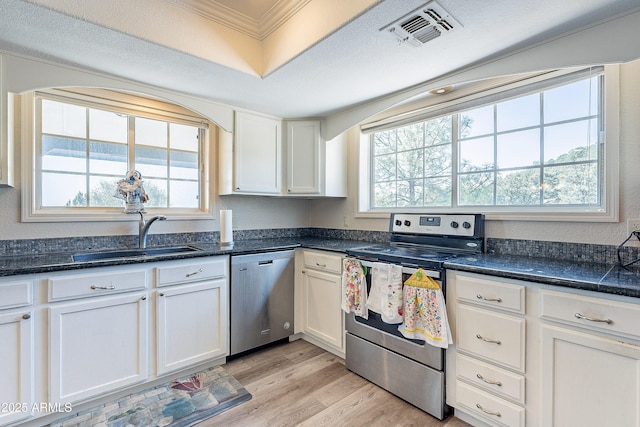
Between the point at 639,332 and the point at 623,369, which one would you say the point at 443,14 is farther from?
the point at 623,369

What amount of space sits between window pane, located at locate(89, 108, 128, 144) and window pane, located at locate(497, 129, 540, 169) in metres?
3.01

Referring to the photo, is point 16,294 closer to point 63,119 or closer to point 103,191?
point 103,191

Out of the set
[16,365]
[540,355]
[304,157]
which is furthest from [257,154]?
[540,355]

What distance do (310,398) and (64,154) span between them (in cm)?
252

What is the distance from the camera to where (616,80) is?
1649 millimetres

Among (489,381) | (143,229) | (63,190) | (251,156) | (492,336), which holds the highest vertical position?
(251,156)

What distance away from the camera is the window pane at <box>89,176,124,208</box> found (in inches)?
92.0

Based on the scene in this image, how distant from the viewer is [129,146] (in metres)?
2.48

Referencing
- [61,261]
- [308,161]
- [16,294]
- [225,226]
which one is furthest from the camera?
[308,161]

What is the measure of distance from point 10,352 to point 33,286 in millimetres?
342

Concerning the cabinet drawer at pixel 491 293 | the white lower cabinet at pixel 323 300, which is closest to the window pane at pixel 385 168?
the white lower cabinet at pixel 323 300

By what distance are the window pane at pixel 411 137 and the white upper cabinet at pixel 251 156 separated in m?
1.21

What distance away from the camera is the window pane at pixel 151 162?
2.54m

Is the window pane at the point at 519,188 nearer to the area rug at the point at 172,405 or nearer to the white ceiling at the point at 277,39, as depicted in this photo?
the white ceiling at the point at 277,39
